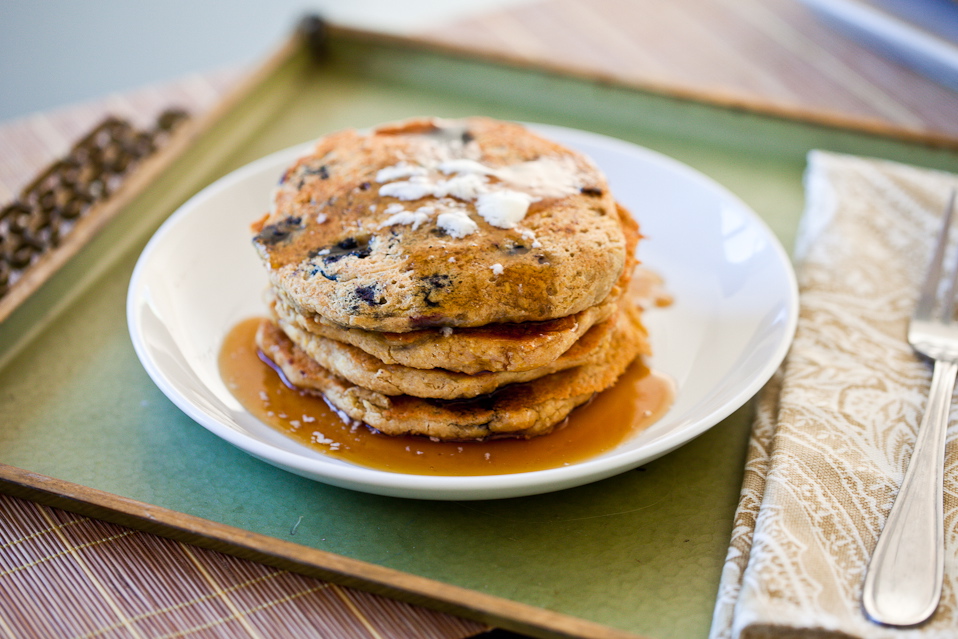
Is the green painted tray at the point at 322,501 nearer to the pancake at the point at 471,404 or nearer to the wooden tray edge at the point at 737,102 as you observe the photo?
the pancake at the point at 471,404

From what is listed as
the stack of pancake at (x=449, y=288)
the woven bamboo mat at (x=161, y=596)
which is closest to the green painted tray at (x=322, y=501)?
the woven bamboo mat at (x=161, y=596)

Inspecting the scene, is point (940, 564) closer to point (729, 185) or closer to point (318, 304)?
point (318, 304)

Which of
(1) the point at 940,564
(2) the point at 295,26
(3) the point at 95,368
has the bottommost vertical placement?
(3) the point at 95,368

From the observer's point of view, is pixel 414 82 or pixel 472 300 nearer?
pixel 472 300

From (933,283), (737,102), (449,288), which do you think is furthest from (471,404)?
(737,102)

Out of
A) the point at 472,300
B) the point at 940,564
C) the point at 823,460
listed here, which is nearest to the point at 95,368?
the point at 472,300

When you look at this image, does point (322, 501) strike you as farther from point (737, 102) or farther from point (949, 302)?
point (737, 102)

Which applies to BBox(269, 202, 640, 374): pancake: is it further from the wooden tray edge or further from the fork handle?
the wooden tray edge
